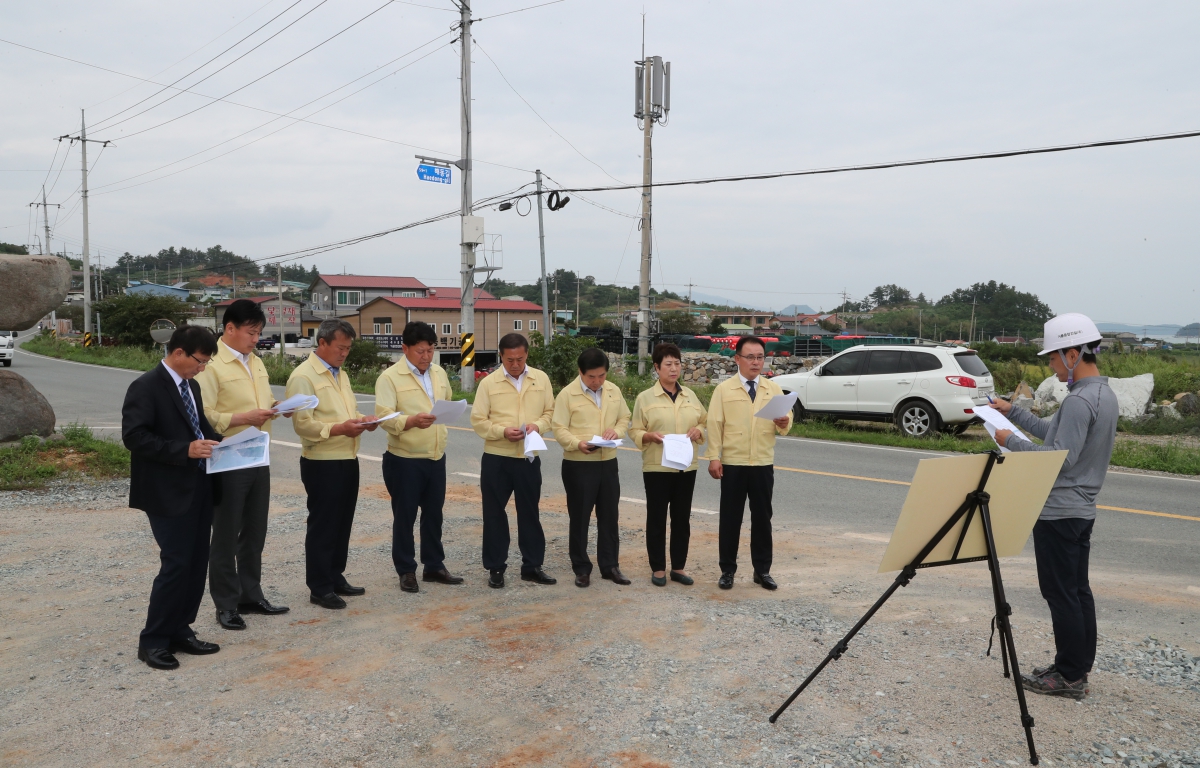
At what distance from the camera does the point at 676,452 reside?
584cm

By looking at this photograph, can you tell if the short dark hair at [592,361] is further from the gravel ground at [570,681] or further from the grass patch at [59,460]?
the grass patch at [59,460]

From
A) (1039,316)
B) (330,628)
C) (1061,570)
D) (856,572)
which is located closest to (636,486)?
(856,572)

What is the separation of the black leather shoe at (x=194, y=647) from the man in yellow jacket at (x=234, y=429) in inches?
15.1

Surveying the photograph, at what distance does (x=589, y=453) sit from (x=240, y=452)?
2.28 m

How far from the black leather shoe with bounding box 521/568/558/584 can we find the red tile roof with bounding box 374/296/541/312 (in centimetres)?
6824

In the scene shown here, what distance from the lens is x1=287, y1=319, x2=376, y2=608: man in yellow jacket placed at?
555 centimetres

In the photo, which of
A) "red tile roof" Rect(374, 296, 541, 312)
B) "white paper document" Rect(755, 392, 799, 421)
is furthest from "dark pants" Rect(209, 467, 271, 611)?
"red tile roof" Rect(374, 296, 541, 312)

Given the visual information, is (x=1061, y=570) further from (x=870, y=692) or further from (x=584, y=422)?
(x=584, y=422)

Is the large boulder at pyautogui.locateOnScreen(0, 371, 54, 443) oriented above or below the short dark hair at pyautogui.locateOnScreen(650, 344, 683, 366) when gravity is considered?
below

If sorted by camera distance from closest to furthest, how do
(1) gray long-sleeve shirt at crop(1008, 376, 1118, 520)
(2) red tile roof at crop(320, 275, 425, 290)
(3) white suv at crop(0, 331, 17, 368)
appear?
(1) gray long-sleeve shirt at crop(1008, 376, 1118, 520) → (3) white suv at crop(0, 331, 17, 368) → (2) red tile roof at crop(320, 275, 425, 290)

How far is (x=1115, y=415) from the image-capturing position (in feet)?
13.7

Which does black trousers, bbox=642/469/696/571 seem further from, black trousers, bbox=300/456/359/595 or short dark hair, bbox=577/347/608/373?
black trousers, bbox=300/456/359/595

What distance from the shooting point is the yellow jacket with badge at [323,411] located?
548 centimetres

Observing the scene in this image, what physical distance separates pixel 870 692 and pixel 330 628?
313cm
